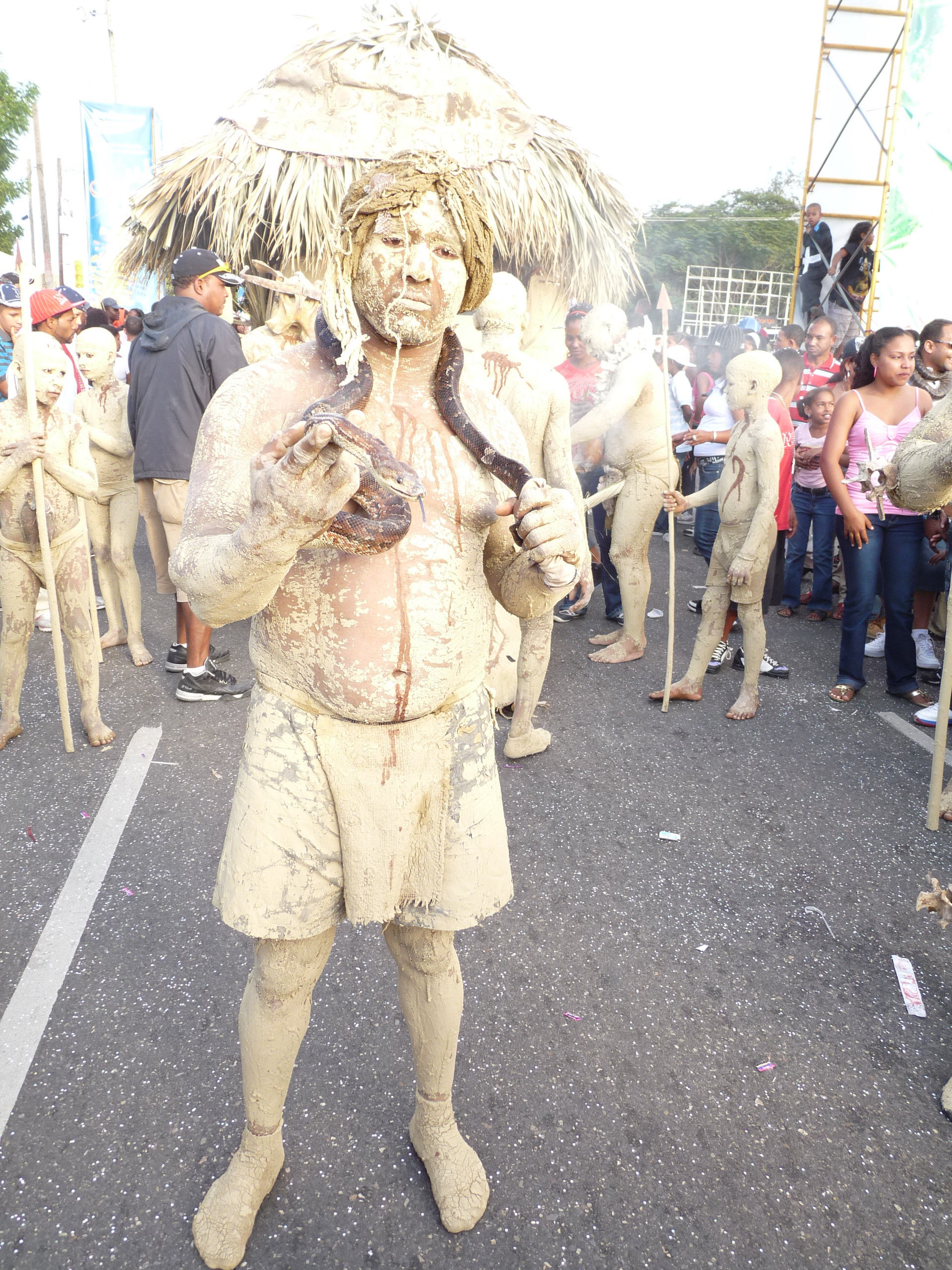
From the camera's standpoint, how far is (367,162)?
575 centimetres

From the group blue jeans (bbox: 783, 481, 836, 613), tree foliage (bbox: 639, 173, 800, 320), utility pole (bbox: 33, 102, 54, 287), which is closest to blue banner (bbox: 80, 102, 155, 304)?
utility pole (bbox: 33, 102, 54, 287)

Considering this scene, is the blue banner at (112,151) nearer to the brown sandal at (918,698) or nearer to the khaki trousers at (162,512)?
the khaki trousers at (162,512)

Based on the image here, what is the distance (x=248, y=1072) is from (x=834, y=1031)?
1.79m

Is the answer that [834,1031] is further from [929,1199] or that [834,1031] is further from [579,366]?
[579,366]

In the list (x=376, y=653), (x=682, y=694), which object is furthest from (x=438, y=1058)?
(x=682, y=694)

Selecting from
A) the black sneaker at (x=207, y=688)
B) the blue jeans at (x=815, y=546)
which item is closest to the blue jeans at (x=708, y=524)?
the blue jeans at (x=815, y=546)

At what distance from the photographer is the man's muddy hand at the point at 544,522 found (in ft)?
4.67

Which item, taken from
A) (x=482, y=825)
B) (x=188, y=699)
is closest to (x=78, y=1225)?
(x=482, y=825)

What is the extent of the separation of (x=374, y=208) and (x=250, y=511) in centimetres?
62

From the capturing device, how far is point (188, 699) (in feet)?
16.1

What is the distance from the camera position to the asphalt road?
1.93 m

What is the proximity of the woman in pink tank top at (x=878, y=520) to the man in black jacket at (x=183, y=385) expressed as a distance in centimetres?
370

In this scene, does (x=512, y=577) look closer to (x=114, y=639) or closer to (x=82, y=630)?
(x=82, y=630)

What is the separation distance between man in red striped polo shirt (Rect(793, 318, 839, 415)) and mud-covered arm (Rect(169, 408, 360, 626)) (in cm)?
750
